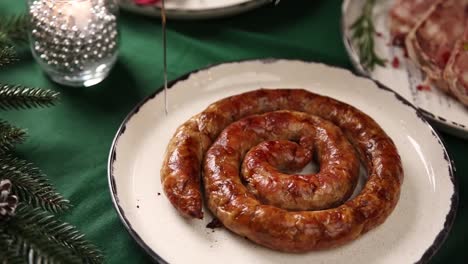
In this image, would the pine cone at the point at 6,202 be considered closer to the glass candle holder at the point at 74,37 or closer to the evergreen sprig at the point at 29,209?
the evergreen sprig at the point at 29,209

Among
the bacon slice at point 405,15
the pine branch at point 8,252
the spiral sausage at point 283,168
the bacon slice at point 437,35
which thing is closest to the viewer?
the pine branch at point 8,252

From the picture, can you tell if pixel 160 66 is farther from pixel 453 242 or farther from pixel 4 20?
pixel 453 242

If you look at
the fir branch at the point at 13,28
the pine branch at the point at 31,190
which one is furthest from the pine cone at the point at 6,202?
the fir branch at the point at 13,28

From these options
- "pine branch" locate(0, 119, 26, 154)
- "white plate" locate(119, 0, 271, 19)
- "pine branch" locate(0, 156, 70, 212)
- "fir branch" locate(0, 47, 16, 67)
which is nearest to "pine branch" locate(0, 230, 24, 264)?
"pine branch" locate(0, 156, 70, 212)

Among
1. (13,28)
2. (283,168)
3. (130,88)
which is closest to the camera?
(283,168)

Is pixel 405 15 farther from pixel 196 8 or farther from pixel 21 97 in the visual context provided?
pixel 21 97

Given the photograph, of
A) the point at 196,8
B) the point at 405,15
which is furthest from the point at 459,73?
the point at 196,8
